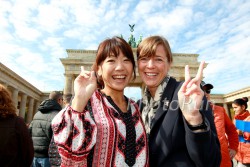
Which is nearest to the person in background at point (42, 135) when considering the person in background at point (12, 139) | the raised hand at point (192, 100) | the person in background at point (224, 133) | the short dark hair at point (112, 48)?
the person in background at point (12, 139)

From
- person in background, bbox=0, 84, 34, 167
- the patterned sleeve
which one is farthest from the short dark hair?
person in background, bbox=0, 84, 34, 167

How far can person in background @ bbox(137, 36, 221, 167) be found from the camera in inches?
67.4

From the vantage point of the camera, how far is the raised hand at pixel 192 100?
1.71m

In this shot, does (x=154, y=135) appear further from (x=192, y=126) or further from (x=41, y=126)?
(x=41, y=126)

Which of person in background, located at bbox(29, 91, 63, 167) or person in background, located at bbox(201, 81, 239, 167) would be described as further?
person in background, located at bbox(29, 91, 63, 167)

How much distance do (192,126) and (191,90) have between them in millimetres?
302

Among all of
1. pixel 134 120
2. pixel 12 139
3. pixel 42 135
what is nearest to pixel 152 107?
pixel 134 120

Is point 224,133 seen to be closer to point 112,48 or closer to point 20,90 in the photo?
point 112,48

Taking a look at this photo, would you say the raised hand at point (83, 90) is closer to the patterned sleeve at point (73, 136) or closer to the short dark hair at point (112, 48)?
the patterned sleeve at point (73, 136)

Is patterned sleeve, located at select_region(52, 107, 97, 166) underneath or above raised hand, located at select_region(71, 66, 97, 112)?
underneath

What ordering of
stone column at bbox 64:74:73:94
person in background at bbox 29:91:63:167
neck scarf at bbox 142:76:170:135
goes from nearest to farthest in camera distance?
neck scarf at bbox 142:76:170:135 → person in background at bbox 29:91:63:167 → stone column at bbox 64:74:73:94

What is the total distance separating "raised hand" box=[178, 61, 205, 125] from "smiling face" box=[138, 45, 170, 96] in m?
0.60

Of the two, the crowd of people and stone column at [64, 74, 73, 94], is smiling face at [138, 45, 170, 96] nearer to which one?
the crowd of people

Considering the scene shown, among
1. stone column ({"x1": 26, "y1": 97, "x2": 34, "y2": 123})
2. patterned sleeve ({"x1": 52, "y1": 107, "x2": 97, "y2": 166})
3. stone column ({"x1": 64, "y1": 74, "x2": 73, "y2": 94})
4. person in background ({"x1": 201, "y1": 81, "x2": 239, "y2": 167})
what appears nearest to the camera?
patterned sleeve ({"x1": 52, "y1": 107, "x2": 97, "y2": 166})
